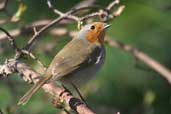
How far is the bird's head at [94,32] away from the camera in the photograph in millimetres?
5055

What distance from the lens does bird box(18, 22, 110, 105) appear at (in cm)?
449

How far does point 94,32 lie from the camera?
5.10m

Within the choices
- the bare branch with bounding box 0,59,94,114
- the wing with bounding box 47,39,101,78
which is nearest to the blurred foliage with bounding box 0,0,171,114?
the wing with bounding box 47,39,101,78

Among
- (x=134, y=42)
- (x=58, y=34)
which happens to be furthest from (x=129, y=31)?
(x=58, y=34)

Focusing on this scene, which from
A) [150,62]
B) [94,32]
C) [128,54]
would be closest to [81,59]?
[94,32]

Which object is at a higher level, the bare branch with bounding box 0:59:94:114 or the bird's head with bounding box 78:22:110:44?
the bare branch with bounding box 0:59:94:114

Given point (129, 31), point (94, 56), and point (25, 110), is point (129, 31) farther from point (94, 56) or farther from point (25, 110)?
point (94, 56)

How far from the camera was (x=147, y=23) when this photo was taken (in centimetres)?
784

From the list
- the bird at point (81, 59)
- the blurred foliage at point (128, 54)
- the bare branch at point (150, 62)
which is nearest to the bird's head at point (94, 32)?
the bird at point (81, 59)

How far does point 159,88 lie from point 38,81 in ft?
11.4

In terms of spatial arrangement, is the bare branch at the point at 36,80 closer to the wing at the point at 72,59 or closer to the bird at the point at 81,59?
the bird at the point at 81,59

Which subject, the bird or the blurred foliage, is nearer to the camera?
the bird

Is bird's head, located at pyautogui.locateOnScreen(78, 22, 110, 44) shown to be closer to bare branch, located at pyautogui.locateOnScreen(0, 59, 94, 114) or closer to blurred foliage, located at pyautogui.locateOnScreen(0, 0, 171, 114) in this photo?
bare branch, located at pyautogui.locateOnScreen(0, 59, 94, 114)

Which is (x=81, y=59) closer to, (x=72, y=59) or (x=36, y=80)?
(x=72, y=59)
